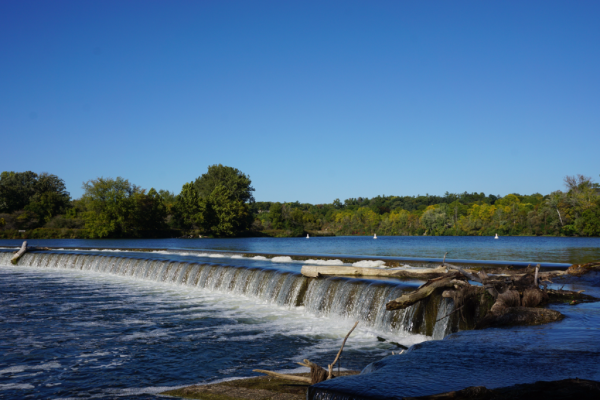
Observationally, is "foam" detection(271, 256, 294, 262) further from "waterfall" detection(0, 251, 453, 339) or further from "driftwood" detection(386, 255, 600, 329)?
"driftwood" detection(386, 255, 600, 329)

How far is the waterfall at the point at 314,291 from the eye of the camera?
9.27m

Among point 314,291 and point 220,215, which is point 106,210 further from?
point 314,291

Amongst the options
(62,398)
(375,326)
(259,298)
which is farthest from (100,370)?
(259,298)

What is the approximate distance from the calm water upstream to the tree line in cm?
5062

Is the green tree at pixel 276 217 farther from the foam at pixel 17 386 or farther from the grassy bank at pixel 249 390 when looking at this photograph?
the grassy bank at pixel 249 390

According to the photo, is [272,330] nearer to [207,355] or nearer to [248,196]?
[207,355]

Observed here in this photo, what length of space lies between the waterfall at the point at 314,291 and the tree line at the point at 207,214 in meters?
47.3

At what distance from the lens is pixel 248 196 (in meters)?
92.9

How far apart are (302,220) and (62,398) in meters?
90.3

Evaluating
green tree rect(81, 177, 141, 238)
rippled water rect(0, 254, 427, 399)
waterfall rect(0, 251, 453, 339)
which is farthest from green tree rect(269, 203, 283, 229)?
rippled water rect(0, 254, 427, 399)

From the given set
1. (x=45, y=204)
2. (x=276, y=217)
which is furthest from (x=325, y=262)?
(x=276, y=217)

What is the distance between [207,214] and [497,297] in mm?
68510

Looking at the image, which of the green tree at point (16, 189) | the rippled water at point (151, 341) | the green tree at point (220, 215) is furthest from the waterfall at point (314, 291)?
the green tree at point (16, 189)

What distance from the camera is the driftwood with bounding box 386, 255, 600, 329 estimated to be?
7632 millimetres
